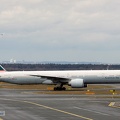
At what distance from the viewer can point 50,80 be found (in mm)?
71438

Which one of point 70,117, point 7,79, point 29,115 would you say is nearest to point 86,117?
point 70,117

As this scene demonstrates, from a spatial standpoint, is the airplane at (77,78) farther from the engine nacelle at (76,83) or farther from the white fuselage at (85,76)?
the engine nacelle at (76,83)

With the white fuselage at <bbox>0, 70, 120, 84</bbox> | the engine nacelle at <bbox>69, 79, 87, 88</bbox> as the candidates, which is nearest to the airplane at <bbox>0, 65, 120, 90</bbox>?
the white fuselage at <bbox>0, 70, 120, 84</bbox>

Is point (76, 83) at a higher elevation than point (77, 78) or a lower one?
lower

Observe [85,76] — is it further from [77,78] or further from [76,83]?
[76,83]

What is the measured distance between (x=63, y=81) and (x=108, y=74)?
6815 millimetres

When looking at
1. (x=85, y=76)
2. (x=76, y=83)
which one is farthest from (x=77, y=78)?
(x=76, y=83)

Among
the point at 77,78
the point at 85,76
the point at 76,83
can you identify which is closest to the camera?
the point at 76,83

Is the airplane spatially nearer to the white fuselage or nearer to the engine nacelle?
the white fuselage

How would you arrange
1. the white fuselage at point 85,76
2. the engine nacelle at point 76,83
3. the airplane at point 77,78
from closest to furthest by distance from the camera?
1. the engine nacelle at point 76,83
2. the airplane at point 77,78
3. the white fuselage at point 85,76

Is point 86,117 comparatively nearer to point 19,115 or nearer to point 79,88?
point 19,115

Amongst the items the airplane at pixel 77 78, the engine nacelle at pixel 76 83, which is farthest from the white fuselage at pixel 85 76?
the engine nacelle at pixel 76 83

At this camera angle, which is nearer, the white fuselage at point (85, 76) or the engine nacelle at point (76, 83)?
the engine nacelle at point (76, 83)

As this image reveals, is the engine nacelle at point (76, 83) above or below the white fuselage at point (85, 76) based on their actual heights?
below
